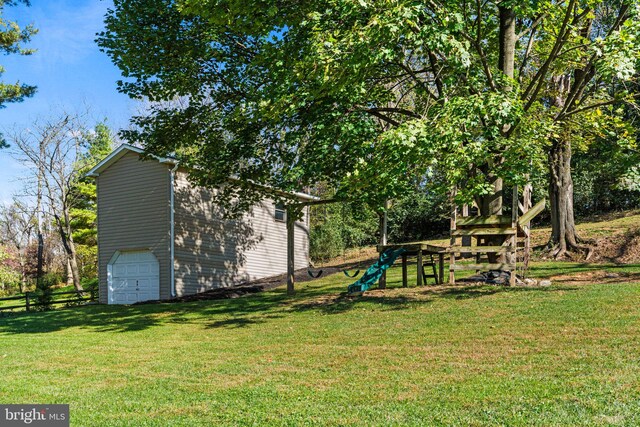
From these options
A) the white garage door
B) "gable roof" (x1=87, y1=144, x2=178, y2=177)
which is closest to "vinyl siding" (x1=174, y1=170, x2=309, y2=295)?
the white garage door

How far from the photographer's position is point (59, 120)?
110ft

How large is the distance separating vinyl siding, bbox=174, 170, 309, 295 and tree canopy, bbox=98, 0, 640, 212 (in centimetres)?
514

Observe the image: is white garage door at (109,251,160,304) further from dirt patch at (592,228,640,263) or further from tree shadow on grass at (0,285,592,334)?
dirt patch at (592,228,640,263)

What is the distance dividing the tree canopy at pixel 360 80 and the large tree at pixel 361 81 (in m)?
0.04

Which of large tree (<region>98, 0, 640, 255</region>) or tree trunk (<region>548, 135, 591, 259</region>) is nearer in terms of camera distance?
large tree (<region>98, 0, 640, 255</region>)

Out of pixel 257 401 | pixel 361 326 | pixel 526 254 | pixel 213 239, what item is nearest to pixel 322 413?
pixel 257 401

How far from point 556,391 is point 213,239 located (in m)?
18.5

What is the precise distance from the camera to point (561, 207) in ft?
62.8

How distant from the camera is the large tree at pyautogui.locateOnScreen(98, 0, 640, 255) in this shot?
977 cm

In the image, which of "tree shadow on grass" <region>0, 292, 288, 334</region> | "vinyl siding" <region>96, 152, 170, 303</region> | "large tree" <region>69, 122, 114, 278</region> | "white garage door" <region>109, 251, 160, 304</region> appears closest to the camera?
"tree shadow on grass" <region>0, 292, 288, 334</region>

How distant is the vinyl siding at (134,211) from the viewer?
20906 millimetres

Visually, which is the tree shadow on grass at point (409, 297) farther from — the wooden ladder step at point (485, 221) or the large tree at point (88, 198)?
the large tree at point (88, 198)

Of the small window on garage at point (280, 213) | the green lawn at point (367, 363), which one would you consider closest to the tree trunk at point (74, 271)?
the small window on garage at point (280, 213)

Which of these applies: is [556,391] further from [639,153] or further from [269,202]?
[269,202]
